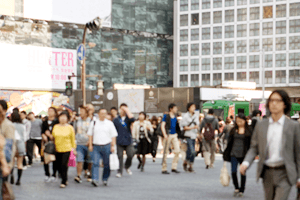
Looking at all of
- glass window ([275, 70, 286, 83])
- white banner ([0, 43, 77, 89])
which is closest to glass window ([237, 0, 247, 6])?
glass window ([275, 70, 286, 83])

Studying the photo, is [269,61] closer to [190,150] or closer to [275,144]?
[190,150]

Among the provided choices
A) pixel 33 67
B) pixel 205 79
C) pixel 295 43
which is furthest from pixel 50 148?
pixel 205 79

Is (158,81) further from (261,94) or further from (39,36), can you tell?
(261,94)

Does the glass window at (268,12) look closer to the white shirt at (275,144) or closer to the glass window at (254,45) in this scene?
the glass window at (254,45)

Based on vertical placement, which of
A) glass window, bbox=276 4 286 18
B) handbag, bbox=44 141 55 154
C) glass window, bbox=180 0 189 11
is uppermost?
glass window, bbox=180 0 189 11

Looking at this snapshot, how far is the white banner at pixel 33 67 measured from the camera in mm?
64188

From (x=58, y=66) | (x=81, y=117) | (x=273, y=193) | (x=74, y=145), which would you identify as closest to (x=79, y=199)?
(x=74, y=145)

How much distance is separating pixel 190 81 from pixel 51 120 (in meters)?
82.5

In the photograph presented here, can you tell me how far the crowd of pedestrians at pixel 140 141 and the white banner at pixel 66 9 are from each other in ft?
162

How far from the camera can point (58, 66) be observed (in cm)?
6750

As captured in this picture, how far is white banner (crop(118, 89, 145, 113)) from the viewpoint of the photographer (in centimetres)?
5116

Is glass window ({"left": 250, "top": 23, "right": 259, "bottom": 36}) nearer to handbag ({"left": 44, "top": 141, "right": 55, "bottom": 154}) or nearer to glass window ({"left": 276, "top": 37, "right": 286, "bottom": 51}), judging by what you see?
glass window ({"left": 276, "top": 37, "right": 286, "bottom": 51})

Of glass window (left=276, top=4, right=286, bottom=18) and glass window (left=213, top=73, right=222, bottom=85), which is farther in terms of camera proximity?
glass window (left=213, top=73, right=222, bottom=85)

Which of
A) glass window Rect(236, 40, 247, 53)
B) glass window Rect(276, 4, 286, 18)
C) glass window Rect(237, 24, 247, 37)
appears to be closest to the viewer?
glass window Rect(276, 4, 286, 18)
